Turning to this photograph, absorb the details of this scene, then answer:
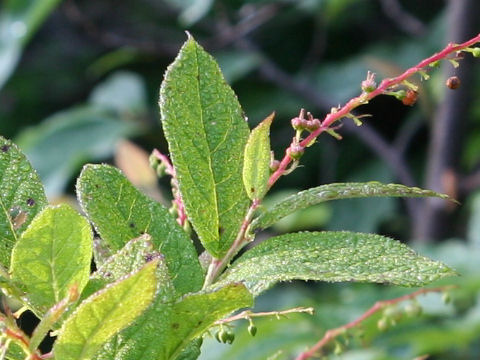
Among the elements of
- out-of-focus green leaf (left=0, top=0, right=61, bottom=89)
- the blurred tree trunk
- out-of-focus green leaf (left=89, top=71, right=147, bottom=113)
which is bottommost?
the blurred tree trunk

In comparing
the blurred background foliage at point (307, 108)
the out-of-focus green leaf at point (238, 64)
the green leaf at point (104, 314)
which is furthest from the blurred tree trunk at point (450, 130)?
the green leaf at point (104, 314)

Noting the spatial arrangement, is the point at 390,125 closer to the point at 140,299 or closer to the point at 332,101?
the point at 332,101

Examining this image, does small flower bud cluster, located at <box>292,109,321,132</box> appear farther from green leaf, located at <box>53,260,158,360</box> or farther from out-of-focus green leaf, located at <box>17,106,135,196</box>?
out-of-focus green leaf, located at <box>17,106,135,196</box>

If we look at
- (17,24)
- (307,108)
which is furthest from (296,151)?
(307,108)

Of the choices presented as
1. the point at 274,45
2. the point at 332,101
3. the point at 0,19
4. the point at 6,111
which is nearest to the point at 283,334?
the point at 332,101

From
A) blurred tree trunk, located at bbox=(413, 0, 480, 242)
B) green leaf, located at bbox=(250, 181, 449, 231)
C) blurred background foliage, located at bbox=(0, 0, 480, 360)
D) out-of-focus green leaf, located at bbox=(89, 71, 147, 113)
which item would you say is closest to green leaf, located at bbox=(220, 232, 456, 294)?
green leaf, located at bbox=(250, 181, 449, 231)

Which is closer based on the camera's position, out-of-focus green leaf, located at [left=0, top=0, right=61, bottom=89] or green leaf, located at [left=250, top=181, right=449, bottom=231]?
green leaf, located at [left=250, top=181, right=449, bottom=231]
